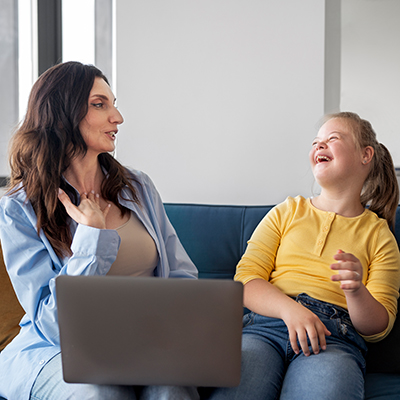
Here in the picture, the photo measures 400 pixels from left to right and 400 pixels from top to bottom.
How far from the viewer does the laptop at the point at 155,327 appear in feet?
2.52

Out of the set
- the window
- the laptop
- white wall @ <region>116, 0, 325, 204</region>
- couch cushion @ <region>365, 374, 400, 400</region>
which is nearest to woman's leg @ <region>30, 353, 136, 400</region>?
the laptop

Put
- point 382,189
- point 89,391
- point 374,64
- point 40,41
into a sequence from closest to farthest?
point 89,391, point 382,189, point 374,64, point 40,41

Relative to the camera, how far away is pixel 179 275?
130 cm

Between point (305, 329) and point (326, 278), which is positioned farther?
point (326, 278)

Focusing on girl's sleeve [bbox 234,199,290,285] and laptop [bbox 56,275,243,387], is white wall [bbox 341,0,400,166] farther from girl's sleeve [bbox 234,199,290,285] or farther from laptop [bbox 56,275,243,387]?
laptop [bbox 56,275,243,387]

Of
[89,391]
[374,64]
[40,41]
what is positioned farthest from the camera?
[40,41]

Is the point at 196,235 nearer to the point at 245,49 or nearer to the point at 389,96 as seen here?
Result: the point at 245,49

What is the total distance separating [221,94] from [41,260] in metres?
1.13

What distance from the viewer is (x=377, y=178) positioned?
55.2 inches

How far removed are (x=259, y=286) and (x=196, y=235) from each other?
0.41m

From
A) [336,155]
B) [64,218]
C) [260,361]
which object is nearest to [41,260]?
[64,218]

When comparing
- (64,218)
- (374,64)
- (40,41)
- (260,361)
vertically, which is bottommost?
(260,361)

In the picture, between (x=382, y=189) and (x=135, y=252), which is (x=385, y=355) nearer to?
(x=382, y=189)

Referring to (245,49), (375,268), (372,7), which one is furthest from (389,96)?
(375,268)
